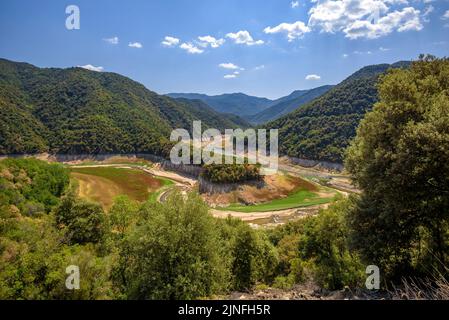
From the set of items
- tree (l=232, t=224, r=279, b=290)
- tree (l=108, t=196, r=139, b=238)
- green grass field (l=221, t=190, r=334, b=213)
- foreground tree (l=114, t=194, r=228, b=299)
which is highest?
foreground tree (l=114, t=194, r=228, b=299)

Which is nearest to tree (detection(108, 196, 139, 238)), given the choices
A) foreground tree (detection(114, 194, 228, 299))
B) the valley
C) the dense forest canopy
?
the dense forest canopy

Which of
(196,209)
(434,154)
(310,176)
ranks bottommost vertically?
(310,176)

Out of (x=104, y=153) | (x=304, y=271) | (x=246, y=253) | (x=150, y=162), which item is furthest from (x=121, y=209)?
(x=104, y=153)

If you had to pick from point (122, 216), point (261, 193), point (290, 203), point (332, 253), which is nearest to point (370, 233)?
point (332, 253)

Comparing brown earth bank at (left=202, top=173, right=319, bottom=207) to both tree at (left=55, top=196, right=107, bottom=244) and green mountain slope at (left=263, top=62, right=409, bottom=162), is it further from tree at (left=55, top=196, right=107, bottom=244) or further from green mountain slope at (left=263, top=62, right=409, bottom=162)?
tree at (left=55, top=196, right=107, bottom=244)

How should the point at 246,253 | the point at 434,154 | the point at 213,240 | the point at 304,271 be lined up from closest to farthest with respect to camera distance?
1. the point at 434,154
2. the point at 213,240
3. the point at 304,271
4. the point at 246,253
